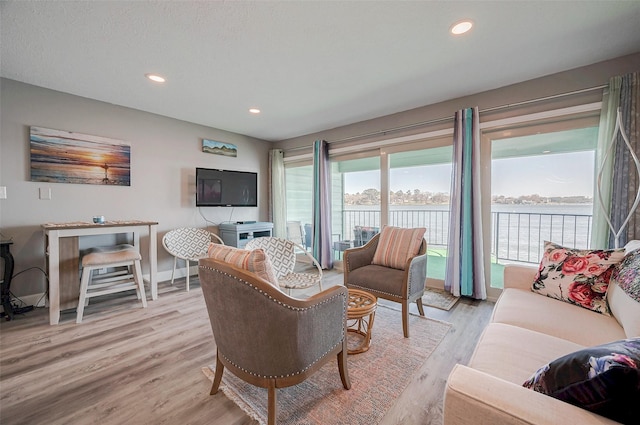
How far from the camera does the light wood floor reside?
4.44 ft

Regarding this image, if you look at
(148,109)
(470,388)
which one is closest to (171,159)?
(148,109)

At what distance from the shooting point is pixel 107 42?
6.48ft

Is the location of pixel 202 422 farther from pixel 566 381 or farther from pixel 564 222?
pixel 564 222

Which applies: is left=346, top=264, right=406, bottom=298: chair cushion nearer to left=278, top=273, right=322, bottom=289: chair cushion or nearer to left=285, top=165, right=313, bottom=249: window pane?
left=278, top=273, right=322, bottom=289: chair cushion

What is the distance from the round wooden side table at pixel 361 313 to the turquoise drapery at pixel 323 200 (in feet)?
6.53

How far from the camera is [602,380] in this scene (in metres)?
0.58

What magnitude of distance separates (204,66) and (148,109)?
159cm

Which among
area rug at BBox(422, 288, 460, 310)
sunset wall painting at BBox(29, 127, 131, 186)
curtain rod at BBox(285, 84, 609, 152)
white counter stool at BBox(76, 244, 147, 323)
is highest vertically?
curtain rod at BBox(285, 84, 609, 152)

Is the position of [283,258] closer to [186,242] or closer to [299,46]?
[186,242]

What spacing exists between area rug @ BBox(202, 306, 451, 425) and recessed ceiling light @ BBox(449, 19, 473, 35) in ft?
7.80

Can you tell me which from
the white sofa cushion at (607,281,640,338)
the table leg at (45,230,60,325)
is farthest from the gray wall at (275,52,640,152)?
the table leg at (45,230,60,325)

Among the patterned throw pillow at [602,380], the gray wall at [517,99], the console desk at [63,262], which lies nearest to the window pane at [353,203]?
the gray wall at [517,99]

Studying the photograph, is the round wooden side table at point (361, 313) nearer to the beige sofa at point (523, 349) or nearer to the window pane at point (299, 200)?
the beige sofa at point (523, 349)

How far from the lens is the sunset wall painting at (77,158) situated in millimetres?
2734
